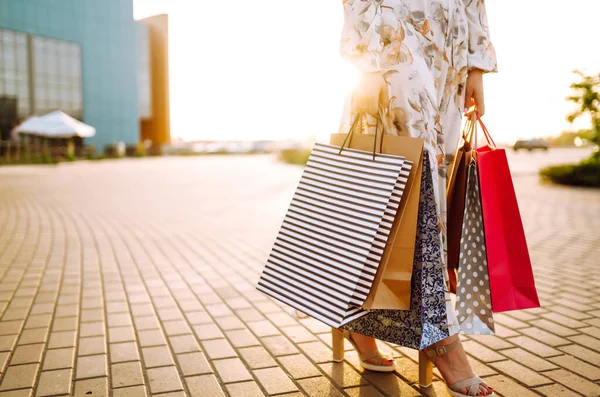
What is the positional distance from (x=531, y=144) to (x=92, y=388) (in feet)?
126

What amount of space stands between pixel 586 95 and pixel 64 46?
3858cm

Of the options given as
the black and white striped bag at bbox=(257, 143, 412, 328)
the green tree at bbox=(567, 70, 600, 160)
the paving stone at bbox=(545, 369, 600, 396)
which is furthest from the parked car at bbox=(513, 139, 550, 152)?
the black and white striped bag at bbox=(257, 143, 412, 328)

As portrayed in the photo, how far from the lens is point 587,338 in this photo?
10.1ft

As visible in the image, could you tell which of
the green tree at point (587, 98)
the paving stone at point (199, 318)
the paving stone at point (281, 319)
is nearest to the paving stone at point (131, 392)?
the paving stone at point (199, 318)

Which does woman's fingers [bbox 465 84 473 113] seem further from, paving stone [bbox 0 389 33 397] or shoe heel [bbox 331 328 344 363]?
paving stone [bbox 0 389 33 397]

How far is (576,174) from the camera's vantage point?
13891 millimetres

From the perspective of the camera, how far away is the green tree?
10.8 metres

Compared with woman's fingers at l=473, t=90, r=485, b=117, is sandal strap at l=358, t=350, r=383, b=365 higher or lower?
lower

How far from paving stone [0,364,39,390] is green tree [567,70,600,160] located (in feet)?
35.8

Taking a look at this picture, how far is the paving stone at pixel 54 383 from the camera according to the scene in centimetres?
240

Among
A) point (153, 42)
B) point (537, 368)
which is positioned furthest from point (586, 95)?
point (153, 42)

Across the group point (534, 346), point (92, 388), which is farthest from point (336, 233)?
point (534, 346)

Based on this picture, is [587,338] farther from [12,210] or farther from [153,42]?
[153,42]

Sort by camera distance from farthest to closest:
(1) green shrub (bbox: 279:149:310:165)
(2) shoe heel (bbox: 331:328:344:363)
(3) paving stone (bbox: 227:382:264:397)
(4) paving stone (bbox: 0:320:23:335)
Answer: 1. (1) green shrub (bbox: 279:149:310:165)
2. (4) paving stone (bbox: 0:320:23:335)
3. (2) shoe heel (bbox: 331:328:344:363)
4. (3) paving stone (bbox: 227:382:264:397)
